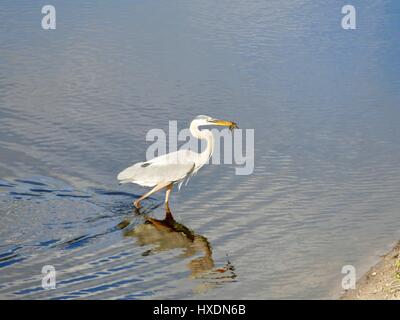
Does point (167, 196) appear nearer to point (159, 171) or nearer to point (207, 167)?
point (159, 171)

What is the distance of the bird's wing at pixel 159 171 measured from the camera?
47.9 feet

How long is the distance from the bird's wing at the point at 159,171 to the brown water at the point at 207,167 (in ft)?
1.40

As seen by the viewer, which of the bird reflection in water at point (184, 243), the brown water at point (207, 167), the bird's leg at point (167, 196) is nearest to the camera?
the bird reflection in water at point (184, 243)

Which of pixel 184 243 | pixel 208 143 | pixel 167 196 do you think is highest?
pixel 208 143

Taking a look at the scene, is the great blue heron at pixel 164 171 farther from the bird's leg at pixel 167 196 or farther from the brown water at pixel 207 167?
the brown water at pixel 207 167

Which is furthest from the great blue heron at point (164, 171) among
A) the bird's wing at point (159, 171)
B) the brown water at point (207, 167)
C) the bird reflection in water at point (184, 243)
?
the bird reflection in water at point (184, 243)

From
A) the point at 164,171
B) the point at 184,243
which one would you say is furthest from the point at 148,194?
the point at 184,243

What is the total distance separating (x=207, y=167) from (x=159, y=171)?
163cm

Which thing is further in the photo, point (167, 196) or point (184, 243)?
point (167, 196)

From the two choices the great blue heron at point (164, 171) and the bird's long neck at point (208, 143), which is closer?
the great blue heron at point (164, 171)

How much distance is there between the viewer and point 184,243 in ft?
43.6

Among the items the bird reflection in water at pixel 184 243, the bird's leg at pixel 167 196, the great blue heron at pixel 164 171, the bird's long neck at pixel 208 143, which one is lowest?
the bird reflection in water at pixel 184 243

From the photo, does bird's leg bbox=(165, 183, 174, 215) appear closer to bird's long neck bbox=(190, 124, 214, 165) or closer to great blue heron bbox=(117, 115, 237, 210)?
great blue heron bbox=(117, 115, 237, 210)

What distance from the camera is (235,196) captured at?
48.4 feet
